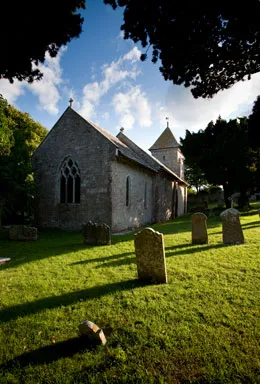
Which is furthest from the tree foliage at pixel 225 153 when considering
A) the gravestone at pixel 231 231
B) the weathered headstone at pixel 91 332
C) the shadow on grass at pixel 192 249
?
the weathered headstone at pixel 91 332

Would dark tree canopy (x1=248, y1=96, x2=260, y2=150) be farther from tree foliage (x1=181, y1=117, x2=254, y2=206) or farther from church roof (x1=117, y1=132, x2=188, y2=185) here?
tree foliage (x1=181, y1=117, x2=254, y2=206)

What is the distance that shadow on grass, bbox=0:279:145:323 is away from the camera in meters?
3.67

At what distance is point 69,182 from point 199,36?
11.8m

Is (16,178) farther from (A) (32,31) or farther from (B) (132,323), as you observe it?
(B) (132,323)

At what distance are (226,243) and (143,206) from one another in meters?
9.44

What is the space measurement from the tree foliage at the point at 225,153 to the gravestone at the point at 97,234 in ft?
63.7

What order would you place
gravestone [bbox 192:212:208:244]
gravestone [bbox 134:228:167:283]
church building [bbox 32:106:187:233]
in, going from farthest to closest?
church building [bbox 32:106:187:233], gravestone [bbox 192:212:208:244], gravestone [bbox 134:228:167:283]

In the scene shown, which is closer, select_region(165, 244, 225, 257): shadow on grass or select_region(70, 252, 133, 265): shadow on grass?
select_region(70, 252, 133, 265): shadow on grass

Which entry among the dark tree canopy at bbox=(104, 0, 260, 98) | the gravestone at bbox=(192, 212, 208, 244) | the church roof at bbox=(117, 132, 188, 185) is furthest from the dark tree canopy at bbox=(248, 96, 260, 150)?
the church roof at bbox=(117, 132, 188, 185)

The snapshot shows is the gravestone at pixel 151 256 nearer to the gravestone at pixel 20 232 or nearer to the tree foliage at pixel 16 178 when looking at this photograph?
the gravestone at pixel 20 232

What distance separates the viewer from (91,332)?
9.16 ft

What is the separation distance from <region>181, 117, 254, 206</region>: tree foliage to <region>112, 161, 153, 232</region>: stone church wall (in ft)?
34.4

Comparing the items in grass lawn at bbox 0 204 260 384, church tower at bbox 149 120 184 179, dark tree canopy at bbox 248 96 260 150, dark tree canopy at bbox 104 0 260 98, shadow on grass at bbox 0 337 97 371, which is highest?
church tower at bbox 149 120 184 179

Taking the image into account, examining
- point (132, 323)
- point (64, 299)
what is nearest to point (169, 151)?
point (64, 299)
